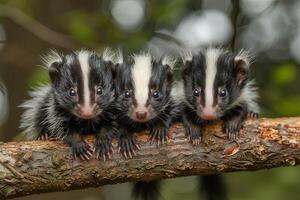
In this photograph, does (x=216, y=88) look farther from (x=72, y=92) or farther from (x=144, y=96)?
(x=72, y=92)

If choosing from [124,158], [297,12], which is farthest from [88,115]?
[297,12]

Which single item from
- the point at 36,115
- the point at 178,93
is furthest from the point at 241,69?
the point at 36,115

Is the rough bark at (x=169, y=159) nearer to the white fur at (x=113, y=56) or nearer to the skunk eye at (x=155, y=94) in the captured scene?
the skunk eye at (x=155, y=94)

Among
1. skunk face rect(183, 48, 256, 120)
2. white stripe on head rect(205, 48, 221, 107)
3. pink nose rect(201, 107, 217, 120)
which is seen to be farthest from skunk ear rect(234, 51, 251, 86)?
pink nose rect(201, 107, 217, 120)

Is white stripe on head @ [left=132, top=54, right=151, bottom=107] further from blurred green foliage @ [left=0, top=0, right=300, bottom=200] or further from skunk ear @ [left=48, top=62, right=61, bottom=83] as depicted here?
blurred green foliage @ [left=0, top=0, right=300, bottom=200]

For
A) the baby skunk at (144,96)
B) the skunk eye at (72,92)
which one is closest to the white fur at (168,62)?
the baby skunk at (144,96)

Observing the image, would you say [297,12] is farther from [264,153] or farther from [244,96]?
[264,153]

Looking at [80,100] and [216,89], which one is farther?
[216,89]
